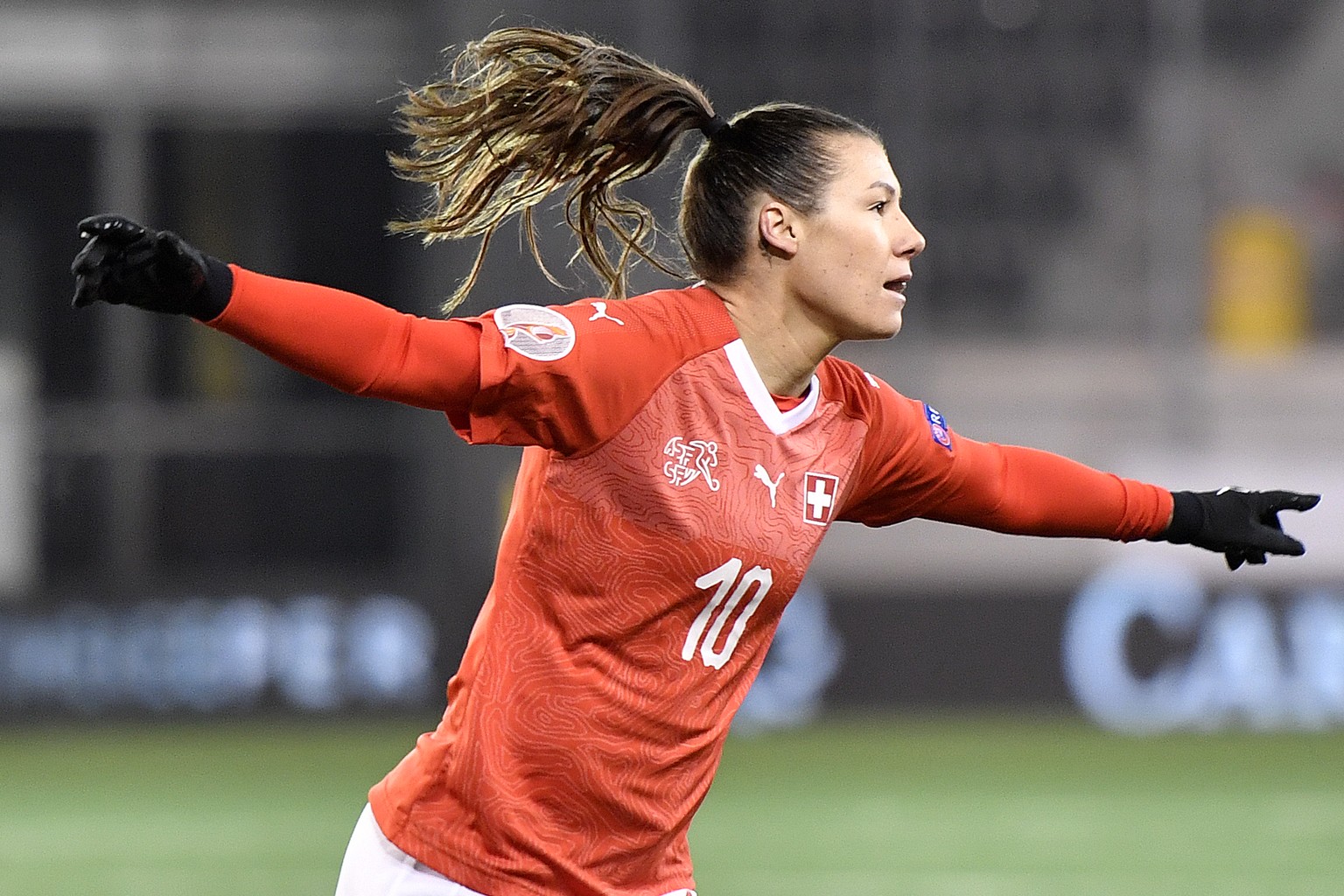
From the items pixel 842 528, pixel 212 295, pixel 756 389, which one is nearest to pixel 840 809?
pixel 842 528

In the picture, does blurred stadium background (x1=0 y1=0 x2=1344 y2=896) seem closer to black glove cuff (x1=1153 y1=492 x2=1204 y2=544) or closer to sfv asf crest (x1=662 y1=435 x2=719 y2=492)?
black glove cuff (x1=1153 y1=492 x2=1204 y2=544)

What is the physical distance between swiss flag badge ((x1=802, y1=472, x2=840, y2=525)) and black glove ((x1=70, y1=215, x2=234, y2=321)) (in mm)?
1005

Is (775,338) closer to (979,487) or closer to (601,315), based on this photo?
(601,315)

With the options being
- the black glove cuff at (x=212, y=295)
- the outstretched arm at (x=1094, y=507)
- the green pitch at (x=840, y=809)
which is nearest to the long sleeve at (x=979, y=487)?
the outstretched arm at (x=1094, y=507)

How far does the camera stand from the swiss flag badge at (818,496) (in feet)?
10.9

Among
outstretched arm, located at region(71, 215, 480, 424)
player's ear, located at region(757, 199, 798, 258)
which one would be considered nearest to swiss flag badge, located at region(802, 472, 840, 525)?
player's ear, located at region(757, 199, 798, 258)

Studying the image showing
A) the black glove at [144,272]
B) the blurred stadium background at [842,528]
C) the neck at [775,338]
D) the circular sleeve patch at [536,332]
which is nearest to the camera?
the black glove at [144,272]

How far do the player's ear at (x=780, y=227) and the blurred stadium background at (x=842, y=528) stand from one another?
14.7ft

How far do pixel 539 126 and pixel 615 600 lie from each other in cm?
78

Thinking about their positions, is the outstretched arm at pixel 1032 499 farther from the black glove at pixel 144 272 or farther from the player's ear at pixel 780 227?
the black glove at pixel 144 272

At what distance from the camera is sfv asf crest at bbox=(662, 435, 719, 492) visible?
3.18 metres

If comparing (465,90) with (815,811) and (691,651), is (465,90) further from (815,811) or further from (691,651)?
(815,811)

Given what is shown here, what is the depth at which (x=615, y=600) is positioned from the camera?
3180 millimetres

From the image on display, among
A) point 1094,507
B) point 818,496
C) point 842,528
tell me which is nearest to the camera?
point 818,496
